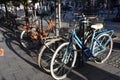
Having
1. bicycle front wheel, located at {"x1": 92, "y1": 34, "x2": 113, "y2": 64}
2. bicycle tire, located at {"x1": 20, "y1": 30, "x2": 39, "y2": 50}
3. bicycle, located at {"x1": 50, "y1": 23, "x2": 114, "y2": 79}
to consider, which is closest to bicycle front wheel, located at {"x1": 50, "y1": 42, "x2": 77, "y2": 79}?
bicycle, located at {"x1": 50, "y1": 23, "x2": 114, "y2": 79}

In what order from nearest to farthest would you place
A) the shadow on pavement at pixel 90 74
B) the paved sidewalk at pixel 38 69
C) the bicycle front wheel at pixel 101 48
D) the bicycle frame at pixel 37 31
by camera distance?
the shadow on pavement at pixel 90 74 → the paved sidewalk at pixel 38 69 → the bicycle front wheel at pixel 101 48 → the bicycle frame at pixel 37 31

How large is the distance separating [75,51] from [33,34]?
9.96ft

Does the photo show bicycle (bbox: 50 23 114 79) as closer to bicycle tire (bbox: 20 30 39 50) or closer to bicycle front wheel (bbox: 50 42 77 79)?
bicycle front wheel (bbox: 50 42 77 79)

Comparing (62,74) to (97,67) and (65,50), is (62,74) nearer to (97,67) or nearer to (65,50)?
(65,50)

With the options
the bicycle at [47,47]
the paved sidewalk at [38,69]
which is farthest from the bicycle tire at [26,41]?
the bicycle at [47,47]

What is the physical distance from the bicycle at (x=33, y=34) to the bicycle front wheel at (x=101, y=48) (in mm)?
2384

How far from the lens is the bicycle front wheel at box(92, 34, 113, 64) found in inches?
198

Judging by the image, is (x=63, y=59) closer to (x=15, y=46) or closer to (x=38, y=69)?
(x=38, y=69)

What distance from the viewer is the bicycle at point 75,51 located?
448cm

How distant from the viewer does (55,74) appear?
A: 458 centimetres

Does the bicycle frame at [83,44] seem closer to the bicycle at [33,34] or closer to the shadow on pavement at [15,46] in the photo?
the shadow on pavement at [15,46]

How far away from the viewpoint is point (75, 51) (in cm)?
461

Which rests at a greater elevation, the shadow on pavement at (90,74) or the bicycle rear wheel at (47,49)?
the bicycle rear wheel at (47,49)

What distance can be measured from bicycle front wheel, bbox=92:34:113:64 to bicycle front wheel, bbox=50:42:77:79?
60 centimetres
